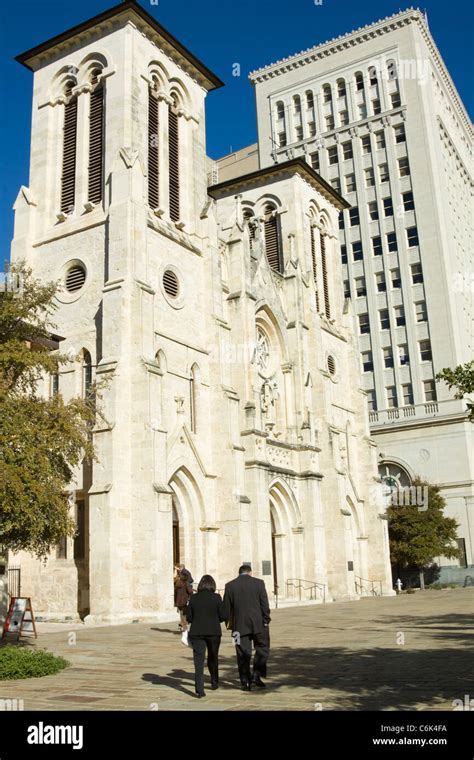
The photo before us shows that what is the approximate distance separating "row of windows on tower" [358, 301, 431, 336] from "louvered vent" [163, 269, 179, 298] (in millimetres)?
31475

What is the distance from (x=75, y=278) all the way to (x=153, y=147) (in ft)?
25.1

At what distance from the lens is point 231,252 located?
127 feet

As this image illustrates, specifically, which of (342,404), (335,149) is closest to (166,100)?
(342,404)

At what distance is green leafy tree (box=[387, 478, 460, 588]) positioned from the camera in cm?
4878

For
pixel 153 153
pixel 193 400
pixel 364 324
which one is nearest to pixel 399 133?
pixel 364 324

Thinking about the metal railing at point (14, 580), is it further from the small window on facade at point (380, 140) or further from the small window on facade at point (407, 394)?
the small window on facade at point (380, 140)

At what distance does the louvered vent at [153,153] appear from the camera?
34781 millimetres

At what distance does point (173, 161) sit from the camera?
1467 inches

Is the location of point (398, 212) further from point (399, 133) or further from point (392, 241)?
point (399, 133)

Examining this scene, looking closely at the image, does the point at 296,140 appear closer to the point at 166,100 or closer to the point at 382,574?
the point at 166,100

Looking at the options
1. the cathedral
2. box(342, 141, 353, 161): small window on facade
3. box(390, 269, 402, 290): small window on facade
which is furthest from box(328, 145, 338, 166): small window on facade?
the cathedral

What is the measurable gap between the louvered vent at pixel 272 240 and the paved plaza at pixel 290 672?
30.4m

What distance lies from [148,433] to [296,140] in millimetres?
51592

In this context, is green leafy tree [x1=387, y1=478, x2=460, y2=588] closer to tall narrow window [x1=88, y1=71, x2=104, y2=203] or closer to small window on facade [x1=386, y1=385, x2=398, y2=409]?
small window on facade [x1=386, y1=385, x2=398, y2=409]
